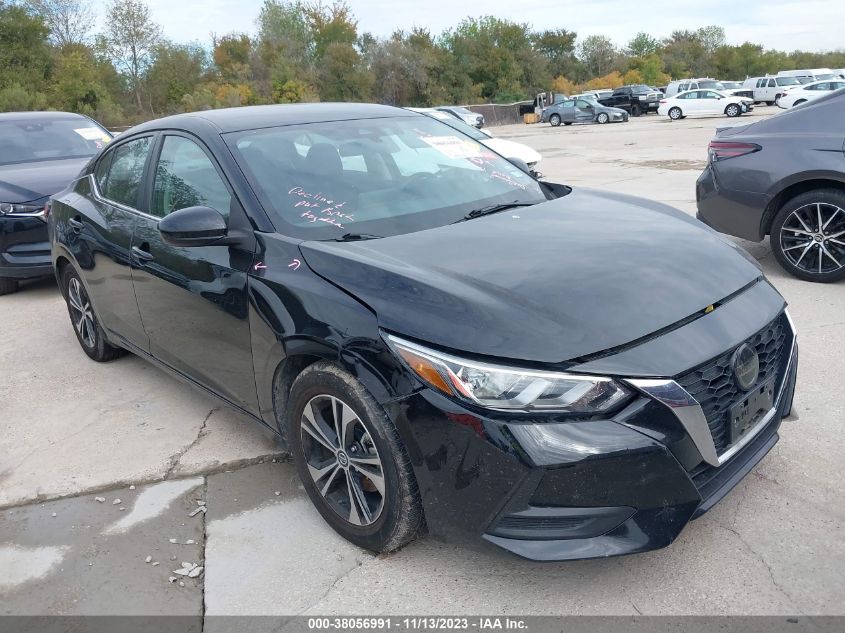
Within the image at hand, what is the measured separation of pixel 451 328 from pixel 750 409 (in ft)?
3.53

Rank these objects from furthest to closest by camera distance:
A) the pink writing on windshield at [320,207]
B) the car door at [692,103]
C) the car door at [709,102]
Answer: the car door at [692,103] < the car door at [709,102] < the pink writing on windshield at [320,207]

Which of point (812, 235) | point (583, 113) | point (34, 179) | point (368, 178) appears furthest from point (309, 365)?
point (583, 113)

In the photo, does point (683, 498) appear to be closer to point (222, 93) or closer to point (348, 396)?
point (348, 396)

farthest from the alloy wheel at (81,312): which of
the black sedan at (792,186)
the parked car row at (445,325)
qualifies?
the black sedan at (792,186)

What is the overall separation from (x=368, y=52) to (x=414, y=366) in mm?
59426

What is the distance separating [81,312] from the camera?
5094 millimetres

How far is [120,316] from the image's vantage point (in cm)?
429

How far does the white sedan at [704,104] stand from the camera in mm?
33969

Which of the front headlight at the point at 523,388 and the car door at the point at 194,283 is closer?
the front headlight at the point at 523,388

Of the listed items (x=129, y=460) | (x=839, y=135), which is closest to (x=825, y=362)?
(x=839, y=135)

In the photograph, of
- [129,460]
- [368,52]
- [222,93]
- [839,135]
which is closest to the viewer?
[129,460]

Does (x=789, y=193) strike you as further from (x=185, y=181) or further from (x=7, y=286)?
(x=7, y=286)

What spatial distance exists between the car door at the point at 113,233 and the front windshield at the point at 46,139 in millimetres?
3949

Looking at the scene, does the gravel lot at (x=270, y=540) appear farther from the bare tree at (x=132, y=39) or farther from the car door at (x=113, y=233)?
the bare tree at (x=132, y=39)
